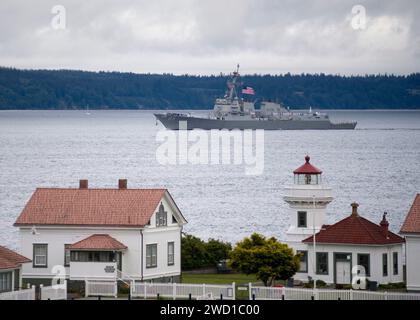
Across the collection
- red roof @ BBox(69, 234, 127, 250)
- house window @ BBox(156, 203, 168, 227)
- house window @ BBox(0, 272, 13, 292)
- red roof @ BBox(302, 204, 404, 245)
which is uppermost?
house window @ BBox(156, 203, 168, 227)

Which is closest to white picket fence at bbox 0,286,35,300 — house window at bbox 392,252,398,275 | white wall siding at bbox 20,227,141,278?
white wall siding at bbox 20,227,141,278

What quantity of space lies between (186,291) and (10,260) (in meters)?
5.32

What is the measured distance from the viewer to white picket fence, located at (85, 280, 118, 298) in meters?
39.1

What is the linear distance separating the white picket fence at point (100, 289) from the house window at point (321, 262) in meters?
7.99

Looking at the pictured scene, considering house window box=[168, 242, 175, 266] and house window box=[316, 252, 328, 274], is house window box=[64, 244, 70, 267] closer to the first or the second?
house window box=[168, 242, 175, 266]

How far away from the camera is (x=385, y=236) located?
4369cm

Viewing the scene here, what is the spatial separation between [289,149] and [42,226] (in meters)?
157

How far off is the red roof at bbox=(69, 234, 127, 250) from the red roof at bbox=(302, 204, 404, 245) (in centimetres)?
729

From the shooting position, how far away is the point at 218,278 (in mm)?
45219

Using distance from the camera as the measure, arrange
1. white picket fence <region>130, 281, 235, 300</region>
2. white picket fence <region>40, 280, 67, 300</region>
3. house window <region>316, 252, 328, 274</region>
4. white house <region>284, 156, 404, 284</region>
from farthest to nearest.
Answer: house window <region>316, 252, 328, 274</region> < white house <region>284, 156, 404, 284</region> < white picket fence <region>130, 281, 235, 300</region> < white picket fence <region>40, 280, 67, 300</region>

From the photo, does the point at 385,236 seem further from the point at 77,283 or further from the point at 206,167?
the point at 206,167

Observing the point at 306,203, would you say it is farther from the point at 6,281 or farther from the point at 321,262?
the point at 6,281

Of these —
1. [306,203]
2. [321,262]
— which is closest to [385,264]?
[321,262]
